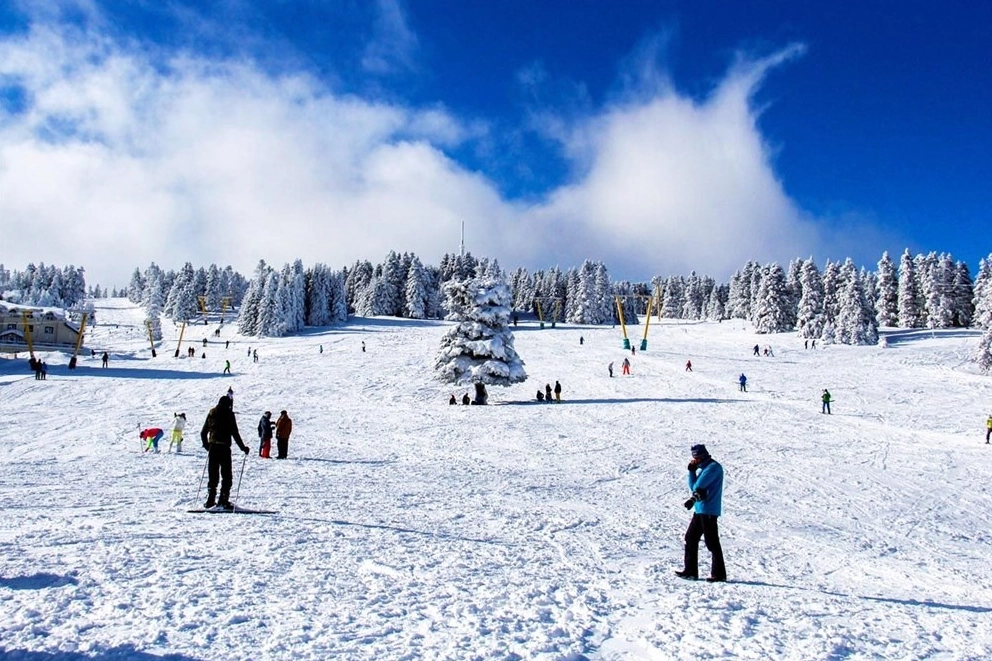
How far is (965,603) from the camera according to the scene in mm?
7375

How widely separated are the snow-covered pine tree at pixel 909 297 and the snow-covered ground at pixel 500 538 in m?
66.3

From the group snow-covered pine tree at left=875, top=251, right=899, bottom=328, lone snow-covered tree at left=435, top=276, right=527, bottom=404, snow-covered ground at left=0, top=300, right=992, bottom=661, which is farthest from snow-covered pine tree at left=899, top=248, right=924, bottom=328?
lone snow-covered tree at left=435, top=276, right=527, bottom=404

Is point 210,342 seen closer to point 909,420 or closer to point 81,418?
point 81,418

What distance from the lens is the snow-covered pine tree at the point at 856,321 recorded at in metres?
71.5

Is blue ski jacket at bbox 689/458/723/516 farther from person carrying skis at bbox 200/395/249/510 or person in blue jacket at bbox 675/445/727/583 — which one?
person carrying skis at bbox 200/395/249/510

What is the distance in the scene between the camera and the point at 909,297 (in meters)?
90.4

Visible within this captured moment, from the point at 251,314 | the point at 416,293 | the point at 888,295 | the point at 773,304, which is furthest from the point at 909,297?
the point at 251,314

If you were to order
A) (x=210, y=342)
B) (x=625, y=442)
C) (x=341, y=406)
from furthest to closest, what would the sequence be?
(x=210, y=342), (x=341, y=406), (x=625, y=442)

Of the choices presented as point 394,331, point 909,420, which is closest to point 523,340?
point 394,331

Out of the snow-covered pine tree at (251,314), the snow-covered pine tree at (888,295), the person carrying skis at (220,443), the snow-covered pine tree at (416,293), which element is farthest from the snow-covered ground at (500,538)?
the snow-covered pine tree at (416,293)

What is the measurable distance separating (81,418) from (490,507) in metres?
26.4

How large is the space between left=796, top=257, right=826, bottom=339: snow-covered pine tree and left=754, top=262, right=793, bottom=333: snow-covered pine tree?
12.5 ft

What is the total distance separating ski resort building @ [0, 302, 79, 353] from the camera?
64.2m

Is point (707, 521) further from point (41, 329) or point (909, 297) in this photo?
point (909, 297)
